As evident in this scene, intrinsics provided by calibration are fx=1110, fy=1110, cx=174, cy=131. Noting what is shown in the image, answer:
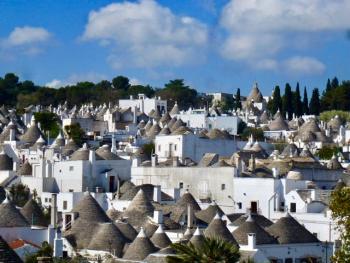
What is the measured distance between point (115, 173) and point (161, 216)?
15.4 m

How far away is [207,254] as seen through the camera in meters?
24.9

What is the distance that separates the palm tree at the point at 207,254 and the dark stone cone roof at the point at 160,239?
11.8 metres

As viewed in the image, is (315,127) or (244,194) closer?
(244,194)

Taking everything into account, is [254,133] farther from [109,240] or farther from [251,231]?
[109,240]

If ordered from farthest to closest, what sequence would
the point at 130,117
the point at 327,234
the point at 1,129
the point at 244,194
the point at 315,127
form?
the point at 130,117 → the point at 315,127 → the point at 1,129 → the point at 244,194 → the point at 327,234

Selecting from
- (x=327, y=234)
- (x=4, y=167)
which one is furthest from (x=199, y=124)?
(x=327, y=234)

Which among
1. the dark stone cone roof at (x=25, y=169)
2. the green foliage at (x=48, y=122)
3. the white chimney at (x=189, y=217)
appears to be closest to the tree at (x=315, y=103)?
the green foliage at (x=48, y=122)

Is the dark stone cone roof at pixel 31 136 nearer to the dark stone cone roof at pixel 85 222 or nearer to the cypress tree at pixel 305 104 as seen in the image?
the dark stone cone roof at pixel 85 222

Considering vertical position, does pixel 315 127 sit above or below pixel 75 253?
above

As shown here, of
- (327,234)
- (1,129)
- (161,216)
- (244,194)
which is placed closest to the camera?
(161,216)

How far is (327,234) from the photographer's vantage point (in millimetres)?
45156

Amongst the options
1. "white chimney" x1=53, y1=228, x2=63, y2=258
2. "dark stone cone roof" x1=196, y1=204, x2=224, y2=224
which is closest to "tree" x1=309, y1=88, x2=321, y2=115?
"dark stone cone roof" x1=196, y1=204, x2=224, y2=224

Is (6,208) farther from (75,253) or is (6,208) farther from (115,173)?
(115,173)

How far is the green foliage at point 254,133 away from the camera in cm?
8375
